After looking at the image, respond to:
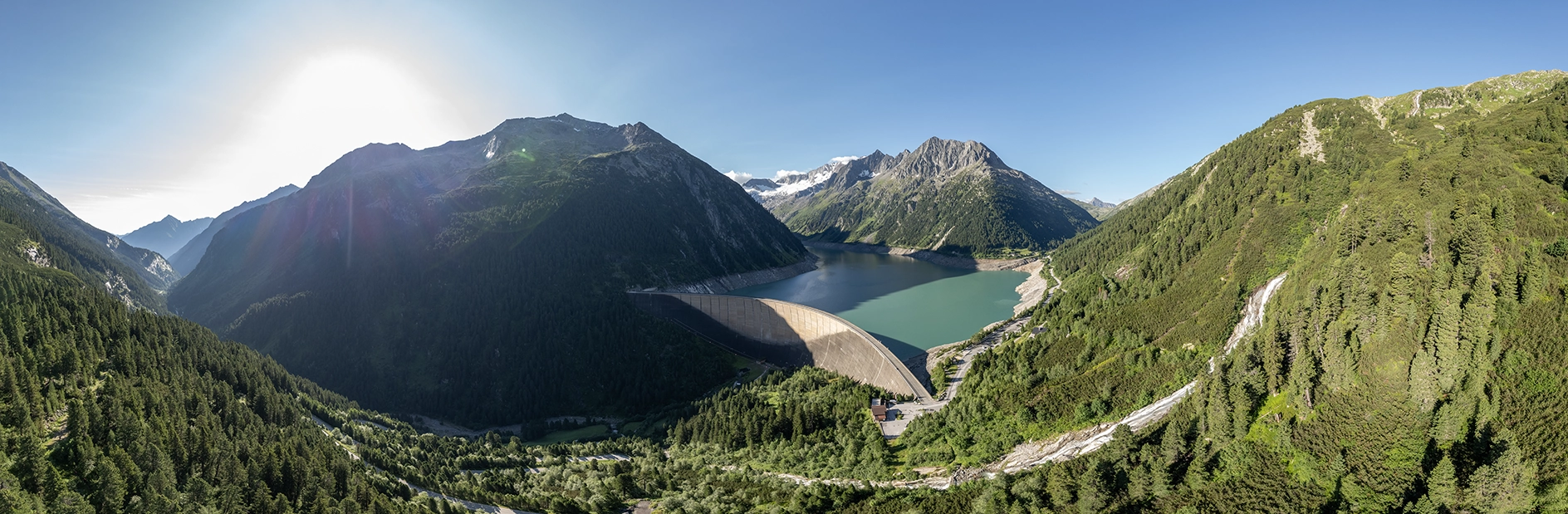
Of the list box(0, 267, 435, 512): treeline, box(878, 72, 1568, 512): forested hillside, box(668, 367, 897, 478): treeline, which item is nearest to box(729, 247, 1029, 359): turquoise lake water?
box(668, 367, 897, 478): treeline

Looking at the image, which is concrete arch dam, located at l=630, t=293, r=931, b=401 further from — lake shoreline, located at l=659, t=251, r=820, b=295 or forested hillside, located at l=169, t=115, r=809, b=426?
lake shoreline, located at l=659, t=251, r=820, b=295

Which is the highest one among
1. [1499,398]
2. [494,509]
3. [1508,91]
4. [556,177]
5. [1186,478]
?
[556,177]

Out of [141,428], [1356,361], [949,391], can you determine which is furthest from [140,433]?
[1356,361]

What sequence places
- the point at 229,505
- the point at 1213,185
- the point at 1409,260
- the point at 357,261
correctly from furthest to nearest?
the point at 357,261, the point at 1213,185, the point at 229,505, the point at 1409,260

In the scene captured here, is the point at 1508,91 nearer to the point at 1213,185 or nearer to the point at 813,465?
the point at 1213,185

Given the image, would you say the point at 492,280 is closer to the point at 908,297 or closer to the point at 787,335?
the point at 787,335

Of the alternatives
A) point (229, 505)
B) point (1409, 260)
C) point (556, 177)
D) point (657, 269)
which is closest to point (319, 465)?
point (229, 505)

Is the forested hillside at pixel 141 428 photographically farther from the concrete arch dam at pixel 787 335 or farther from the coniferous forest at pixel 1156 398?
the concrete arch dam at pixel 787 335
